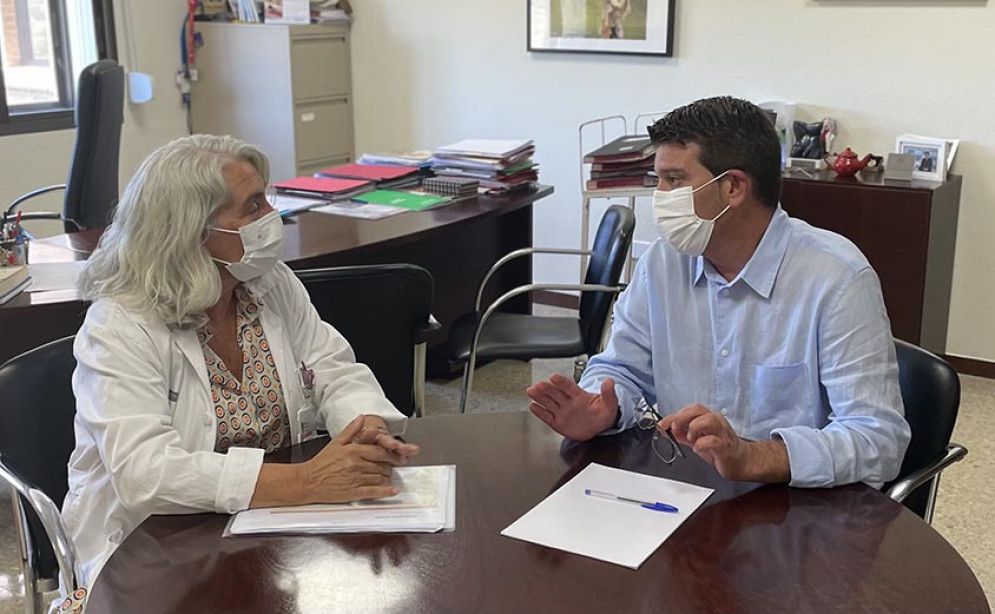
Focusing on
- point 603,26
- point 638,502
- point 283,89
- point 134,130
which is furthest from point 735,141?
point 134,130

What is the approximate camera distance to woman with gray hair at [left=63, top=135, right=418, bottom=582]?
1.51 meters

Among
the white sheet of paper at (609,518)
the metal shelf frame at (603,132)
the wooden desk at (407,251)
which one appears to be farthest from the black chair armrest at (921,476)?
the metal shelf frame at (603,132)

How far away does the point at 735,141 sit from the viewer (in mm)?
1826

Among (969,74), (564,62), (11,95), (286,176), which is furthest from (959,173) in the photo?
(11,95)

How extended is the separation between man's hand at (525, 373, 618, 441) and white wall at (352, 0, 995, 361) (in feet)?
9.19

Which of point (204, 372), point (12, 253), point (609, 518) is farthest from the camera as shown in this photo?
point (12, 253)

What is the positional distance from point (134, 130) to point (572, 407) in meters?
4.41

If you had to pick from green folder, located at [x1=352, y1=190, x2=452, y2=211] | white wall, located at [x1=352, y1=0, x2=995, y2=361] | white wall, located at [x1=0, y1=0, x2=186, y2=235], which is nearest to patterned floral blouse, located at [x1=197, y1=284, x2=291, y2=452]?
green folder, located at [x1=352, y1=190, x2=452, y2=211]

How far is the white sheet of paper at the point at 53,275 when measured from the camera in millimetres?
2637

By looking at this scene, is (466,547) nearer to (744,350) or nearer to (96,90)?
(744,350)

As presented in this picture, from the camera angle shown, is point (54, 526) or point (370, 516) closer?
point (370, 516)

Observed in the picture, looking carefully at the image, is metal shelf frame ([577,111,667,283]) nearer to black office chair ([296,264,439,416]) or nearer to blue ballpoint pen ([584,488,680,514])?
black office chair ([296,264,439,416])

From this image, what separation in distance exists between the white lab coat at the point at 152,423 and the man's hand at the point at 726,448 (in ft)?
1.69

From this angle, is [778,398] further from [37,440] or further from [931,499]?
[37,440]
